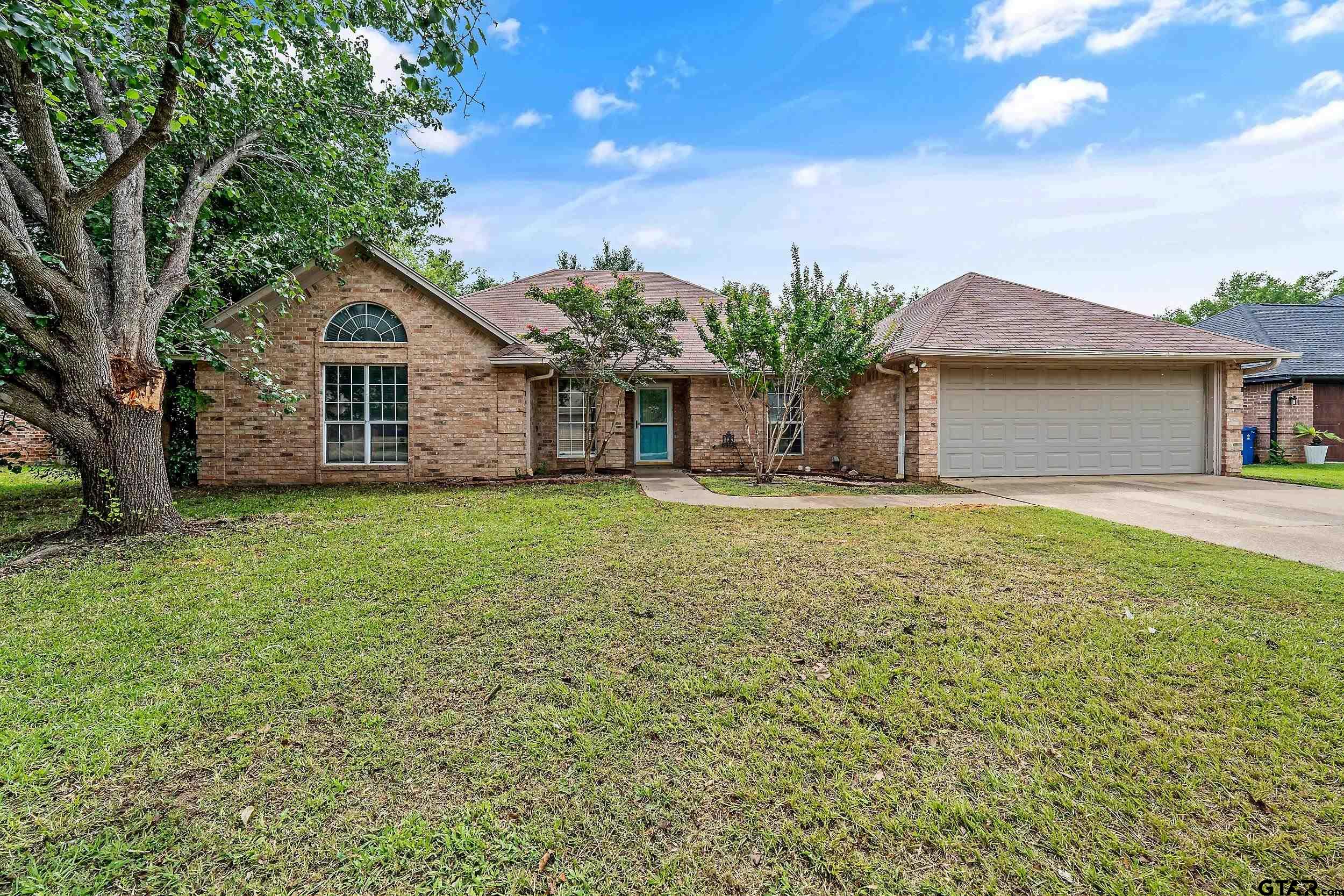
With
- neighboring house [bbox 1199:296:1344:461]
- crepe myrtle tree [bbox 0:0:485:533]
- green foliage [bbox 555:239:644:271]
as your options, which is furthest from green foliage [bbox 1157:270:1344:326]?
crepe myrtle tree [bbox 0:0:485:533]

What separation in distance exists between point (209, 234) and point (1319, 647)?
13567 mm

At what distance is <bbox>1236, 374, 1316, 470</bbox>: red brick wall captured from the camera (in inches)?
602

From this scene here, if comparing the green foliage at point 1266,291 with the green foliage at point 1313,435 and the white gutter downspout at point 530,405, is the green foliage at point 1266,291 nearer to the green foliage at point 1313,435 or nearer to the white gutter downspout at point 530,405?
the green foliage at point 1313,435

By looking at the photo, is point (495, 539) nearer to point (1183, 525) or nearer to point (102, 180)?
point (102, 180)

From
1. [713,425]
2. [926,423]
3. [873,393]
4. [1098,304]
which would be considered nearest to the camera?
[926,423]

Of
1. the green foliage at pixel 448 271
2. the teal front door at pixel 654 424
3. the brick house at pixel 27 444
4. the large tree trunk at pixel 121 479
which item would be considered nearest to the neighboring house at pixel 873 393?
the teal front door at pixel 654 424

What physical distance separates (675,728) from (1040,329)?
500 inches

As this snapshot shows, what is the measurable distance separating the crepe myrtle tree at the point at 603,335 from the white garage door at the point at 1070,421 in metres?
5.93

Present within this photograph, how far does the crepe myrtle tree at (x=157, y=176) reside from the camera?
16.1 ft

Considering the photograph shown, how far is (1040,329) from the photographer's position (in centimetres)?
1176

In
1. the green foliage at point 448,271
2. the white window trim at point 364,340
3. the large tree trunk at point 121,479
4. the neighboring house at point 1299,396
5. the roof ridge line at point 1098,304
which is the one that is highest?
the green foliage at point 448,271

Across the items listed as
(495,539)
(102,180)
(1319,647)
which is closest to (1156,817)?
(1319,647)

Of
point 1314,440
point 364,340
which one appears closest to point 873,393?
point 364,340

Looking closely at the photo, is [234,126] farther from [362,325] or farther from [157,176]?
[362,325]
